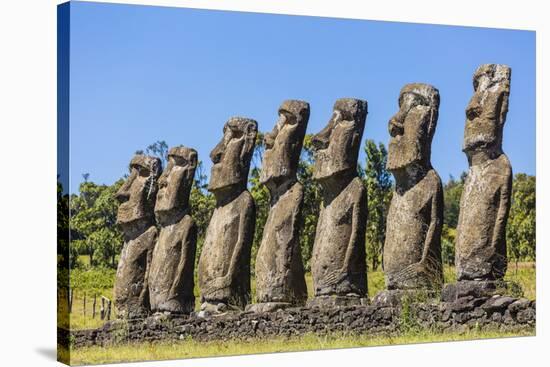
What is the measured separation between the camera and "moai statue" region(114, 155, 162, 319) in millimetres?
23594

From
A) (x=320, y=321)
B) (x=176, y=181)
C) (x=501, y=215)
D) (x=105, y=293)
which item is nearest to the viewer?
(x=320, y=321)

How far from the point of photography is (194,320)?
74.2 ft

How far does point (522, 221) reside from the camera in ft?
131

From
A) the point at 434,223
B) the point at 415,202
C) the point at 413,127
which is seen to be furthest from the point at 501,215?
the point at 413,127

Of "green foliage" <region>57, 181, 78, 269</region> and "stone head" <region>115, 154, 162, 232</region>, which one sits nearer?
"green foliage" <region>57, 181, 78, 269</region>

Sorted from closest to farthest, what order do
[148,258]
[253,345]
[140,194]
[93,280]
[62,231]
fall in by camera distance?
[62,231] → [253,345] → [140,194] → [148,258] → [93,280]

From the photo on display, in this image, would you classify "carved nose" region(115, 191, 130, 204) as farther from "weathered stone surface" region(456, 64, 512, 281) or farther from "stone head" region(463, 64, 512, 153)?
"stone head" region(463, 64, 512, 153)

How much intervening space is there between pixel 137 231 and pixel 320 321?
4.10m

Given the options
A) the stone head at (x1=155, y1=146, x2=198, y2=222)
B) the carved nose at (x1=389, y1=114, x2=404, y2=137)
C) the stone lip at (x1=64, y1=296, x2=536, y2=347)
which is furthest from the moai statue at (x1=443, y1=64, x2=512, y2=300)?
the stone head at (x1=155, y1=146, x2=198, y2=222)

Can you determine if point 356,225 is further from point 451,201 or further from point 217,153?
point 451,201

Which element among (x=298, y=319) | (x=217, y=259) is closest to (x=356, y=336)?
→ (x=298, y=319)

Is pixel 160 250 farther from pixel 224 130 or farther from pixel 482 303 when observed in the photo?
pixel 482 303

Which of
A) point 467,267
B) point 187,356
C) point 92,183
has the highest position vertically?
point 92,183

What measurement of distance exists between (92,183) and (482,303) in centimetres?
1227
